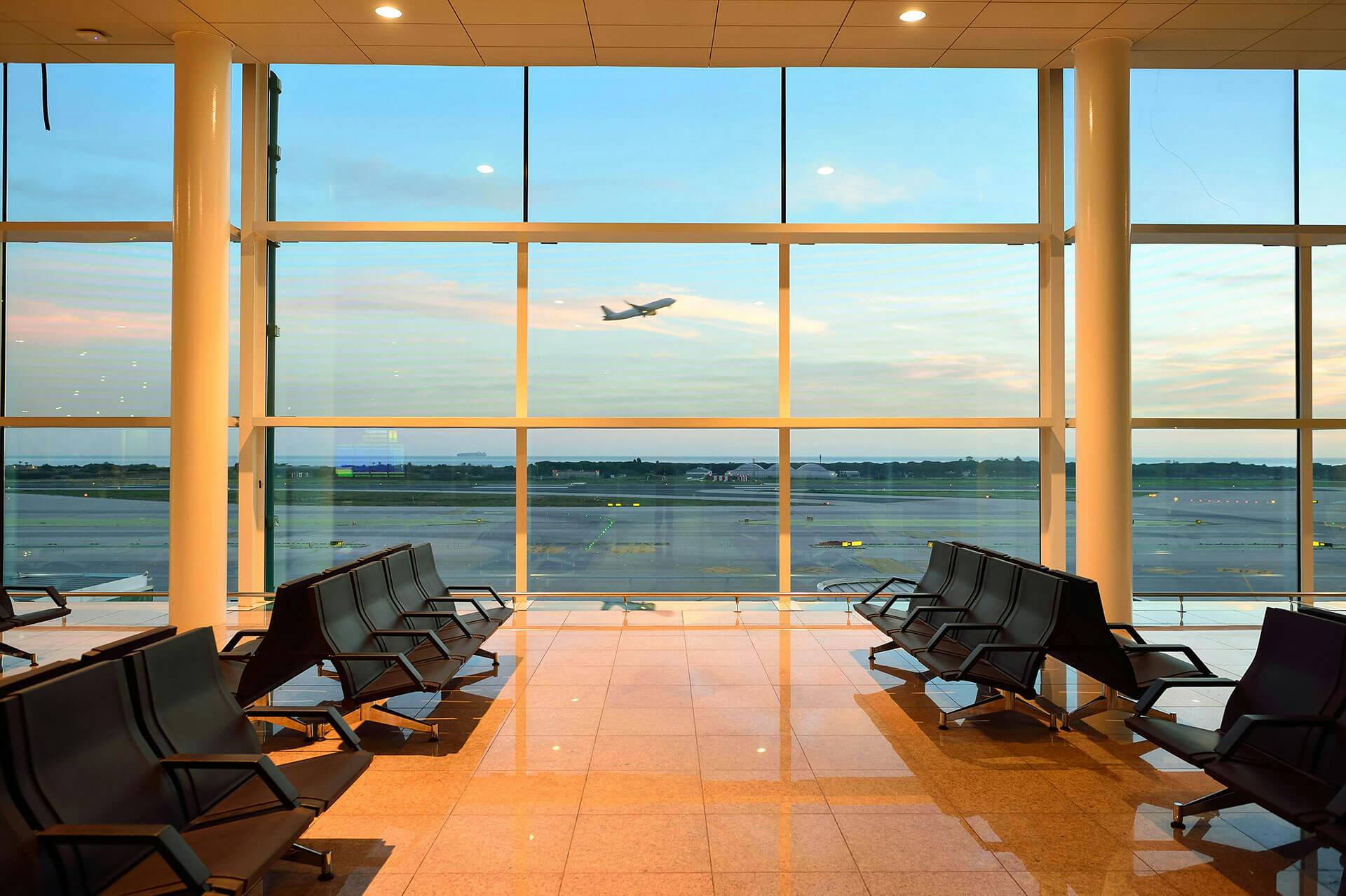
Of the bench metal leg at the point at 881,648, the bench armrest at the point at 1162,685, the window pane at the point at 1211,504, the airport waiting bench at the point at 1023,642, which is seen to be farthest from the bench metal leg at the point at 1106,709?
the window pane at the point at 1211,504

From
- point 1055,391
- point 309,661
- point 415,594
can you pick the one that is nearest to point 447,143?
point 415,594

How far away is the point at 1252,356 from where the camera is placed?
771 cm

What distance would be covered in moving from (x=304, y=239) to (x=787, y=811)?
22.9 feet

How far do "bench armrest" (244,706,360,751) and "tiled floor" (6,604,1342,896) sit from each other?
1.27ft

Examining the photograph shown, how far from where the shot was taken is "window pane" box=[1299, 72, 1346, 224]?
7520 mm

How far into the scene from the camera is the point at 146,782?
2.54 metres

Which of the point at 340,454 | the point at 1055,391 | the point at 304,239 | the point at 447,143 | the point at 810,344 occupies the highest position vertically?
the point at 447,143

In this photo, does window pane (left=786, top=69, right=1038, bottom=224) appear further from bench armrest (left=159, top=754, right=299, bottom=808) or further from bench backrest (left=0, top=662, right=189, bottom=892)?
bench backrest (left=0, top=662, right=189, bottom=892)

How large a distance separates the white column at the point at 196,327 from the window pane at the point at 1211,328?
8.42m

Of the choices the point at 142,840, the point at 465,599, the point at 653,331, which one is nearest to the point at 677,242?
the point at 653,331

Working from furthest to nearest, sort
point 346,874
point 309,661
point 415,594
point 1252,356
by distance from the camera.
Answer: point 1252,356 < point 415,594 < point 309,661 < point 346,874

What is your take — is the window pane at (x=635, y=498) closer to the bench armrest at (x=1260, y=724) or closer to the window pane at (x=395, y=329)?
the window pane at (x=395, y=329)

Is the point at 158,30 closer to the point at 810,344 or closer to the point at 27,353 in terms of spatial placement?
the point at 27,353

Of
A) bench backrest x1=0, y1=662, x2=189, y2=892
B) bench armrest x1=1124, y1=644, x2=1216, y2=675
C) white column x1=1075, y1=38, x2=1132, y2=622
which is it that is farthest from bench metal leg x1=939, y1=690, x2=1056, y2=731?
bench backrest x1=0, y1=662, x2=189, y2=892
